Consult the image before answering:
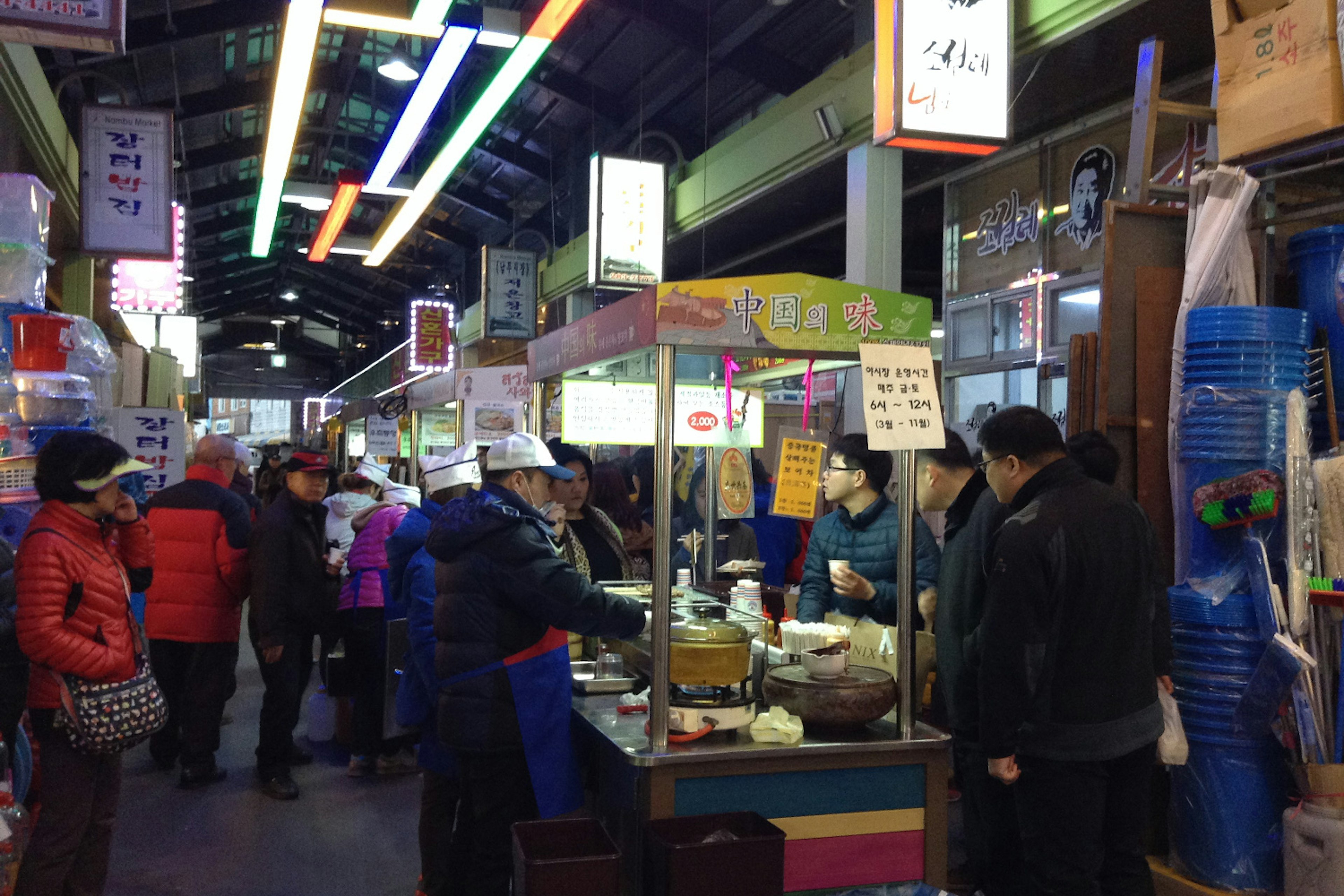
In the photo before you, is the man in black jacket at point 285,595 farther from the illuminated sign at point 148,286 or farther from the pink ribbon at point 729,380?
the illuminated sign at point 148,286

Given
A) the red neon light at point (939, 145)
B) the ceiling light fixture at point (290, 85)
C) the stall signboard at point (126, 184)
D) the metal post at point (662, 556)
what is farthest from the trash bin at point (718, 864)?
the stall signboard at point (126, 184)

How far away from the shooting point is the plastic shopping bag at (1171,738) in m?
3.60

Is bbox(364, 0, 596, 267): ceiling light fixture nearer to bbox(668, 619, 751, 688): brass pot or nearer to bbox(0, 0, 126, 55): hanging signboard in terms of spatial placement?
bbox(0, 0, 126, 55): hanging signboard

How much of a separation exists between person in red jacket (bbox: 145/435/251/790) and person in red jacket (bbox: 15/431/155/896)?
2.07 m

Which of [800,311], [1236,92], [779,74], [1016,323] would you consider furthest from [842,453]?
[779,74]

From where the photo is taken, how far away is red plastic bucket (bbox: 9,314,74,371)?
12.9 feet

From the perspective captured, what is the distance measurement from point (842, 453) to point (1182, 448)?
134 centimetres

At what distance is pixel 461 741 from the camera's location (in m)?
3.23

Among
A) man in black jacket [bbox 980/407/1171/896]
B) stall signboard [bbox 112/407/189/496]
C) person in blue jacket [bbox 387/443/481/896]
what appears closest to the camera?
man in black jacket [bbox 980/407/1171/896]

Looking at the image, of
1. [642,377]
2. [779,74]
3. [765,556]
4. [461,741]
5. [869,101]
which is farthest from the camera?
[779,74]

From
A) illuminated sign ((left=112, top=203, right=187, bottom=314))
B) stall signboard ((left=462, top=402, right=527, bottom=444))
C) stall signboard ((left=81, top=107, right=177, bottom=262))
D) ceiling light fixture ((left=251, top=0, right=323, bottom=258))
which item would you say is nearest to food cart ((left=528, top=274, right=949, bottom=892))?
ceiling light fixture ((left=251, top=0, right=323, bottom=258))

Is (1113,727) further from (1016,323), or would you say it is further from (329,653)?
(329,653)

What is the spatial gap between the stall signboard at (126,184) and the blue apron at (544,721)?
581 cm

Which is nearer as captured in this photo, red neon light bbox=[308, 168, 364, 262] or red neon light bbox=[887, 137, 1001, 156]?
red neon light bbox=[887, 137, 1001, 156]
